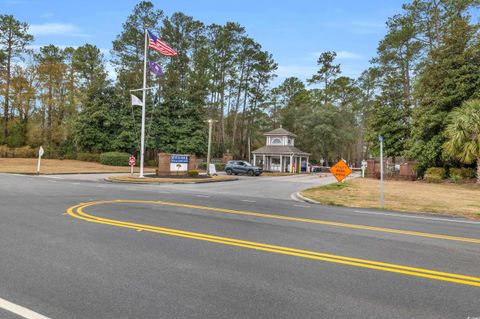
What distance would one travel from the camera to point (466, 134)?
24.2 metres

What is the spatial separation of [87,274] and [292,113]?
60983 mm

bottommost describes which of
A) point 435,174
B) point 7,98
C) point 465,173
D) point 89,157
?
point 435,174

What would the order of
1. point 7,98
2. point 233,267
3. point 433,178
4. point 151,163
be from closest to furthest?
point 233,267 < point 433,178 < point 151,163 < point 7,98

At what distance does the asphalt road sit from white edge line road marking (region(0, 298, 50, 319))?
62mm

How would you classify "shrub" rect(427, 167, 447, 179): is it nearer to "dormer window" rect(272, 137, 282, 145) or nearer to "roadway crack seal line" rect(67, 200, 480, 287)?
"dormer window" rect(272, 137, 282, 145)

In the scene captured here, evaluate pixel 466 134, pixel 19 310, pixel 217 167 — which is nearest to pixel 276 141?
pixel 217 167

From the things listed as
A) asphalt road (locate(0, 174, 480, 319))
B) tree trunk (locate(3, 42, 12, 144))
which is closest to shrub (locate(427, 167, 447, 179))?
asphalt road (locate(0, 174, 480, 319))

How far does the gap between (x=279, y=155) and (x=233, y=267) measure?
43586mm

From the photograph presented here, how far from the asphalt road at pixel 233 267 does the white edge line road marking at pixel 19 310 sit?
0.20 feet

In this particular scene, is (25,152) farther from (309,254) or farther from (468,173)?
(468,173)

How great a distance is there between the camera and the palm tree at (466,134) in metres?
23.5

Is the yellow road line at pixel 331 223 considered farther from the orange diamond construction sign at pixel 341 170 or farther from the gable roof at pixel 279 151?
the gable roof at pixel 279 151

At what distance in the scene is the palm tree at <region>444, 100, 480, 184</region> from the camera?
77.3 feet

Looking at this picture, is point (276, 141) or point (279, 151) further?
point (276, 141)
